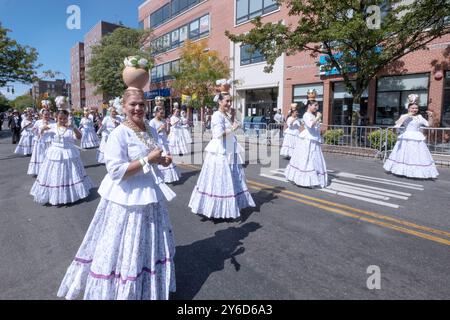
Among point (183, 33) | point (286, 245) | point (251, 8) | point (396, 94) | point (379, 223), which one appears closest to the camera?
point (286, 245)

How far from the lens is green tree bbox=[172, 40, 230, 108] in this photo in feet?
84.3

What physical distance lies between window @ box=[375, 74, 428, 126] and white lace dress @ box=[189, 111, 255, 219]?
48.9ft

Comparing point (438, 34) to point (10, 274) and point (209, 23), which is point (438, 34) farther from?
point (209, 23)

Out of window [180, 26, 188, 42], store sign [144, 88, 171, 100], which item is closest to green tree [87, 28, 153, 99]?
store sign [144, 88, 171, 100]

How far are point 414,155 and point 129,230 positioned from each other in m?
8.35

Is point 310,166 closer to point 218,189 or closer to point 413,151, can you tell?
point 218,189

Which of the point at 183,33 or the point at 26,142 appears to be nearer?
the point at 26,142

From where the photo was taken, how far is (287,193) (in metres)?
6.94

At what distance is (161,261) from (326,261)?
2.09 metres

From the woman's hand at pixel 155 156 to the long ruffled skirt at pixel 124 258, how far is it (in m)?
0.45

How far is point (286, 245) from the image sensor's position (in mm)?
4207

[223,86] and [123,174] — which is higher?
[223,86]

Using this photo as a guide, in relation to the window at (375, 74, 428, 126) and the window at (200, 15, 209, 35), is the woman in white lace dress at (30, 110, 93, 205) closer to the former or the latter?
the window at (375, 74, 428, 126)

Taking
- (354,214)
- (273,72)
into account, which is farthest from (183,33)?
(354,214)
